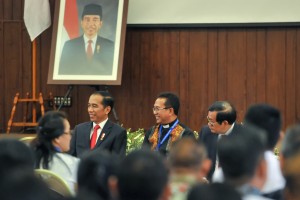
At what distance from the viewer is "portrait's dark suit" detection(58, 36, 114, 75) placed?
857cm

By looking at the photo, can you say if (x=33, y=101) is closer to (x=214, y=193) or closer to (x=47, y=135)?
(x=47, y=135)

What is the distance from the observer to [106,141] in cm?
508

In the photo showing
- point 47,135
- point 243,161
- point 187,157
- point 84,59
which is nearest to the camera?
point 243,161

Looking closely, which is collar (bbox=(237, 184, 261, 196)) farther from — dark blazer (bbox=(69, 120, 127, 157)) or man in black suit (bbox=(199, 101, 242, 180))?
dark blazer (bbox=(69, 120, 127, 157))

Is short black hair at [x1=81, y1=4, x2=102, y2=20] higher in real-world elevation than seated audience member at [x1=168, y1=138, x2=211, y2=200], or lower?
higher

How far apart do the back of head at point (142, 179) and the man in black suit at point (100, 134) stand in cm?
296

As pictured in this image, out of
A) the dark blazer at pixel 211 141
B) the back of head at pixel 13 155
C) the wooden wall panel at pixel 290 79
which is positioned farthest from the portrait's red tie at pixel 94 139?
the wooden wall panel at pixel 290 79

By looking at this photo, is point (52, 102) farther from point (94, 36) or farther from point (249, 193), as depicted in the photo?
point (249, 193)

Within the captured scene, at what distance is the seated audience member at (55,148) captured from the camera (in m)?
3.48

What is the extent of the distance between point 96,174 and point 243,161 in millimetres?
549

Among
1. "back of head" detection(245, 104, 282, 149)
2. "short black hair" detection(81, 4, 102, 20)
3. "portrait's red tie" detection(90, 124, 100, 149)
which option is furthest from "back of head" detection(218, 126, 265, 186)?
"short black hair" detection(81, 4, 102, 20)

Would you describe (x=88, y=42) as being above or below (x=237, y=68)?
above

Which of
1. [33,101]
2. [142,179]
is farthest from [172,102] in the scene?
[33,101]

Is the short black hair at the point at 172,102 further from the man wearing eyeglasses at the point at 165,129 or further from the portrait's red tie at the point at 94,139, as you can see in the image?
the portrait's red tie at the point at 94,139
